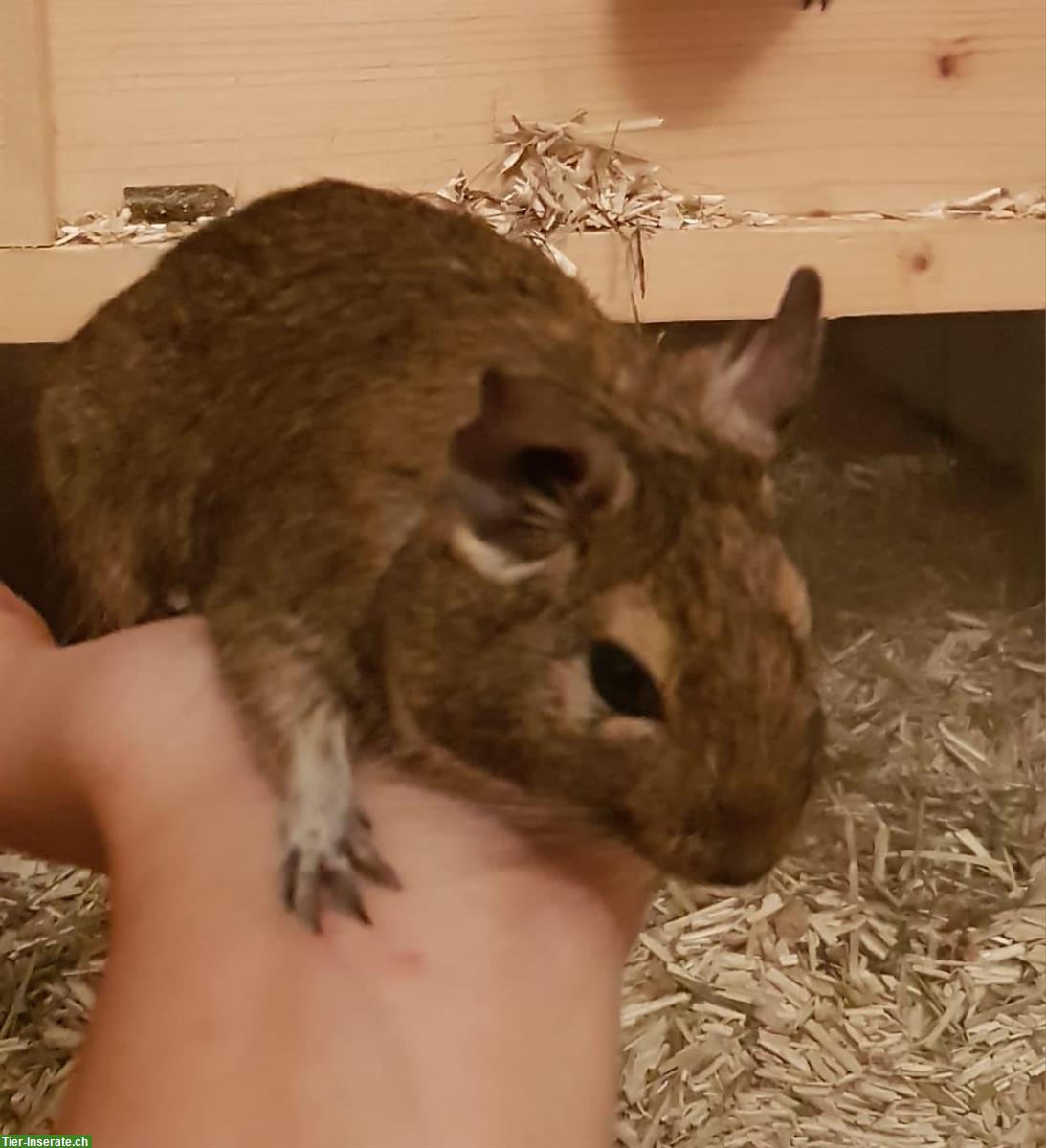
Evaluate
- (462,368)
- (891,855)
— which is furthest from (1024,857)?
(462,368)

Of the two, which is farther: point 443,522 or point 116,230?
point 116,230

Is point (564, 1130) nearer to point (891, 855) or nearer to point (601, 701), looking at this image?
point (601, 701)

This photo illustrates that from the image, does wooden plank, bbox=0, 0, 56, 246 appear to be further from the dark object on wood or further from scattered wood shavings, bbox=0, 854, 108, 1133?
scattered wood shavings, bbox=0, 854, 108, 1133

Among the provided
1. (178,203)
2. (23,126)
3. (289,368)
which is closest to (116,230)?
(178,203)

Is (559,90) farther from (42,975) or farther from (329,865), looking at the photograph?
(42,975)

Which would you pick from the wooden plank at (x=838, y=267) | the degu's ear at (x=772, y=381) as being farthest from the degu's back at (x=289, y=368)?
the wooden plank at (x=838, y=267)

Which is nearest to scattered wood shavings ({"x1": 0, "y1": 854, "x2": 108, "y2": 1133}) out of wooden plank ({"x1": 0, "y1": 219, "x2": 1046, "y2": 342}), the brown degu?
the brown degu

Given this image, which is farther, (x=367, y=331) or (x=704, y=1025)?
(x=704, y=1025)
